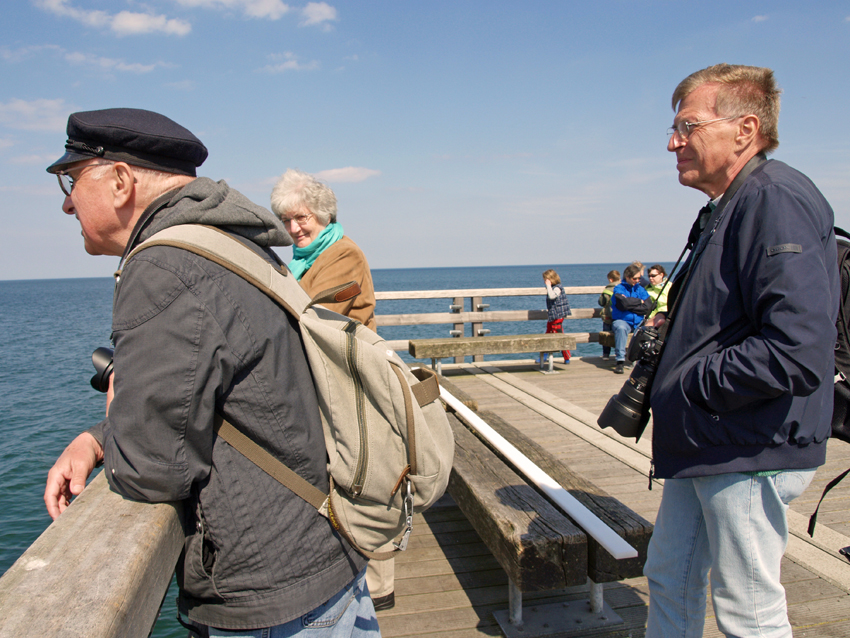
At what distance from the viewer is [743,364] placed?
1513 mm

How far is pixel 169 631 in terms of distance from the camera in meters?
4.67

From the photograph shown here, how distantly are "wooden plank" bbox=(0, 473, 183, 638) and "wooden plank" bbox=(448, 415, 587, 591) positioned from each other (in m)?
1.35

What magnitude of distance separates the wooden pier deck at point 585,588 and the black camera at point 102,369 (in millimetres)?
1772

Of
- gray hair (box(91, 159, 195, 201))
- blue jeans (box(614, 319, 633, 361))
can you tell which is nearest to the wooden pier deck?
gray hair (box(91, 159, 195, 201))

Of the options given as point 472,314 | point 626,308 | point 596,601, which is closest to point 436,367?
point 472,314

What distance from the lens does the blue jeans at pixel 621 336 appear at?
818cm

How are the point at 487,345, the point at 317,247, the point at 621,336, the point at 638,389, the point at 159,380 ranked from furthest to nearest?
the point at 621,336 → the point at 487,345 → the point at 317,247 → the point at 638,389 → the point at 159,380

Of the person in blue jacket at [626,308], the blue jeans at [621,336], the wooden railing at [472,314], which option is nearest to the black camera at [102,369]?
the wooden railing at [472,314]

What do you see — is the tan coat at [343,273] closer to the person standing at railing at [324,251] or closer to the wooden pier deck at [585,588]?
the person standing at railing at [324,251]

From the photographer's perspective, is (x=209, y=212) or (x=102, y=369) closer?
(x=209, y=212)

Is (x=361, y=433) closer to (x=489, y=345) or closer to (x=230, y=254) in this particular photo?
(x=230, y=254)

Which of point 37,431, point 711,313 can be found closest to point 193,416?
point 711,313

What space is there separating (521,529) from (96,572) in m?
1.65

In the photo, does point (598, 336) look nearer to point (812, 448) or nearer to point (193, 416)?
point (812, 448)
